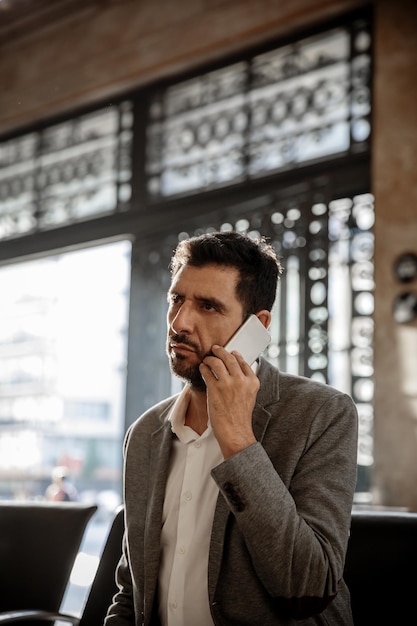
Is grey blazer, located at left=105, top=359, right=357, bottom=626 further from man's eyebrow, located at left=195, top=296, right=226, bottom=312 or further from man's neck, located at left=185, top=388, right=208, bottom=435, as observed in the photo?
man's eyebrow, located at left=195, top=296, right=226, bottom=312

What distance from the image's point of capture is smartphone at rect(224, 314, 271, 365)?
1.89 meters

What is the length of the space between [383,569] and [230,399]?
548 millimetres

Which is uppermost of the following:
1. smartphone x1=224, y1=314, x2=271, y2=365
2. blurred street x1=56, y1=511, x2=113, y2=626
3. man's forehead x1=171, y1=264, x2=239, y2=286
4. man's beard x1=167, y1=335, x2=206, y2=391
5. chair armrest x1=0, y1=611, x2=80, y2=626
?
man's forehead x1=171, y1=264, x2=239, y2=286

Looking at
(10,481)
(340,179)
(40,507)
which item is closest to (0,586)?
(40,507)

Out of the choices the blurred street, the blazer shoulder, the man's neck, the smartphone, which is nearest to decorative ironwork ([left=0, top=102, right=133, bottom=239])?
Answer: the blurred street

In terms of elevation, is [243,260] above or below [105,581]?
above

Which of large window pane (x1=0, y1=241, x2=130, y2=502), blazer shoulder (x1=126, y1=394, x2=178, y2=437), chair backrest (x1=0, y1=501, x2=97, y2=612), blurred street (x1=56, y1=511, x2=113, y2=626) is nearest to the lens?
blazer shoulder (x1=126, y1=394, x2=178, y2=437)

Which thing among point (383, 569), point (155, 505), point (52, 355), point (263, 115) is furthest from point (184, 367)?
point (52, 355)

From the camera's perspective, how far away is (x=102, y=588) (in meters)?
2.12

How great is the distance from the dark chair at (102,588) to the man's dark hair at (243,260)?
705mm

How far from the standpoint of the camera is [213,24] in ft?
16.8

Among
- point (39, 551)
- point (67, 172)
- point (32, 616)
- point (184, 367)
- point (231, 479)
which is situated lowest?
point (32, 616)

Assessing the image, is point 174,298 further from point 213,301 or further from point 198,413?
point 198,413

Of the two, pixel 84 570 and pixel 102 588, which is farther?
pixel 84 570
